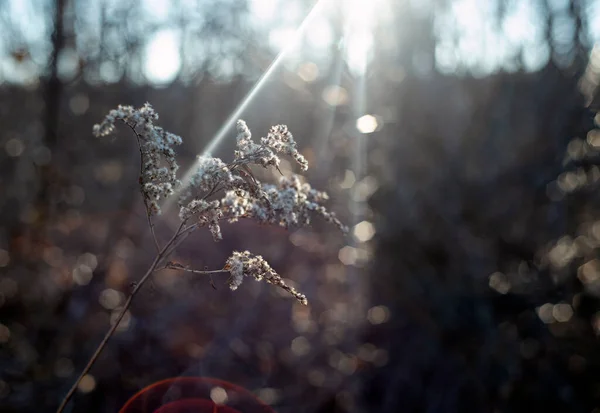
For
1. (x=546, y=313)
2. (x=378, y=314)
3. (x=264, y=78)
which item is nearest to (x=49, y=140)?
(x=264, y=78)

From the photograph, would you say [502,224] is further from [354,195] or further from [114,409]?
[114,409]

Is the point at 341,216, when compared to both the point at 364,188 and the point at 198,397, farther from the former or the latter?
the point at 198,397

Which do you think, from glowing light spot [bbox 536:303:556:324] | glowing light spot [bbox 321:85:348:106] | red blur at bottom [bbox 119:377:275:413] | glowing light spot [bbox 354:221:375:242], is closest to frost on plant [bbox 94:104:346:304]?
red blur at bottom [bbox 119:377:275:413]

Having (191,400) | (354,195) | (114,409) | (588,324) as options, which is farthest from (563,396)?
(114,409)

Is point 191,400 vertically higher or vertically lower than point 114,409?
higher

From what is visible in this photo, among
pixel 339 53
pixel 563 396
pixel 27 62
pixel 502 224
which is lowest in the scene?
pixel 563 396

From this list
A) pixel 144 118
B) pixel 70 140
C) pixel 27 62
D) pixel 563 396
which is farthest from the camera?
pixel 70 140

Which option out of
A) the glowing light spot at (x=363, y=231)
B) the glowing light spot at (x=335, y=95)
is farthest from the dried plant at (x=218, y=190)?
the glowing light spot at (x=335, y=95)
